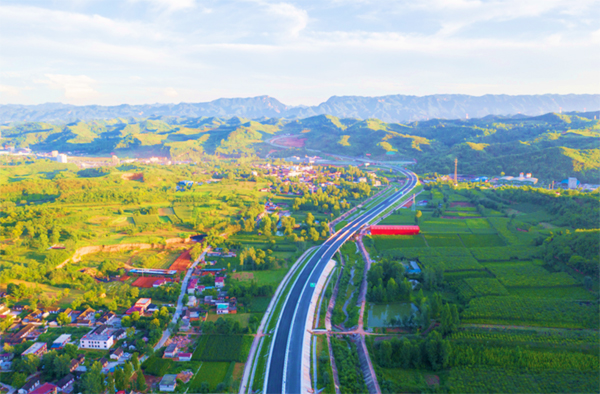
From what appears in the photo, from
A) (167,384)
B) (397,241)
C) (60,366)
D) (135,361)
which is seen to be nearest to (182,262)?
(135,361)

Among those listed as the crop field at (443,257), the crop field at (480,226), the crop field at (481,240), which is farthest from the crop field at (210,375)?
the crop field at (480,226)

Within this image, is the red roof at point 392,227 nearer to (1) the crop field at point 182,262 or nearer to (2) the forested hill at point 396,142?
(1) the crop field at point 182,262

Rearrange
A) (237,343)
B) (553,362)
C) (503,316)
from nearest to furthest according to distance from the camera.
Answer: (553,362), (237,343), (503,316)

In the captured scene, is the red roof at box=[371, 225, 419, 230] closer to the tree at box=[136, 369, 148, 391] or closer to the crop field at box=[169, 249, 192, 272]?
the crop field at box=[169, 249, 192, 272]

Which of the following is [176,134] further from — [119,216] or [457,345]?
[457,345]

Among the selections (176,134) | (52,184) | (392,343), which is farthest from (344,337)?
(176,134)

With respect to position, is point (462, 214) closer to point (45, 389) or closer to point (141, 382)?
point (141, 382)
